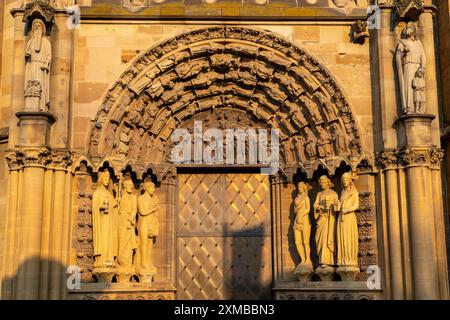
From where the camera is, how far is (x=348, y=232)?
39.9ft

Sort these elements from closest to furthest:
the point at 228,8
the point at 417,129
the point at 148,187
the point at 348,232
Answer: the point at 417,129, the point at 348,232, the point at 148,187, the point at 228,8

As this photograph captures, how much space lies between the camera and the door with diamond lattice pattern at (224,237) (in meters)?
13.2

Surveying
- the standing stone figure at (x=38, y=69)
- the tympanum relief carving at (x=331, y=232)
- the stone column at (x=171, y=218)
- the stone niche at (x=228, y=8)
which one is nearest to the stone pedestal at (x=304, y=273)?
the tympanum relief carving at (x=331, y=232)

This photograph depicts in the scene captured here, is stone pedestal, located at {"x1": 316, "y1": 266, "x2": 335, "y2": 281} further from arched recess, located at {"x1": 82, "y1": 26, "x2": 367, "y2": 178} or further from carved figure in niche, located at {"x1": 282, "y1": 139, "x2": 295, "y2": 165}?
carved figure in niche, located at {"x1": 282, "y1": 139, "x2": 295, "y2": 165}

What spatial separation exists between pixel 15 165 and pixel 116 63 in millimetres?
2562

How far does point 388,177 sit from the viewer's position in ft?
39.5

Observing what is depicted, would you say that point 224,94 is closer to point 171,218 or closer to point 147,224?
point 171,218

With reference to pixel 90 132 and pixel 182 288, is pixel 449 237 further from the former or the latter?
pixel 90 132

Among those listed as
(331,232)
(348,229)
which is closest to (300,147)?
(331,232)

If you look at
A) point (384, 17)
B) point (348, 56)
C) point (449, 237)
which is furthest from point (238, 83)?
point (449, 237)

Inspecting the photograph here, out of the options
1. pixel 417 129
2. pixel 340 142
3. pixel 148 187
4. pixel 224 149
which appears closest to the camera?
pixel 417 129

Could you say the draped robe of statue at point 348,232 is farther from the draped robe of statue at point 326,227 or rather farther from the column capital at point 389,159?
the column capital at point 389,159

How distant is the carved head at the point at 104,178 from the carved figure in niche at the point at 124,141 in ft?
1.66

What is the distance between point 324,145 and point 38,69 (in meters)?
5.12
